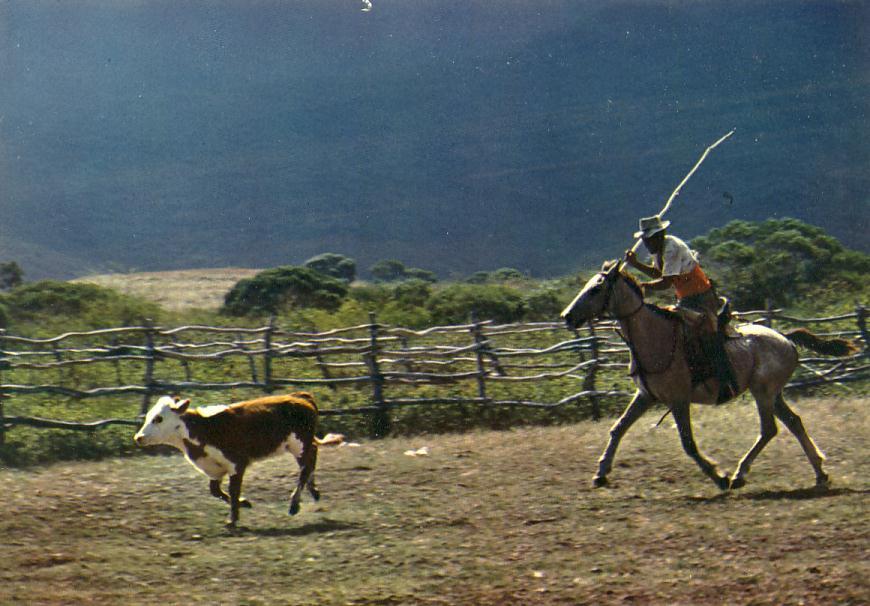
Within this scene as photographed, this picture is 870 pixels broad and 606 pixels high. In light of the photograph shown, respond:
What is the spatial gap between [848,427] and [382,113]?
62.9 meters

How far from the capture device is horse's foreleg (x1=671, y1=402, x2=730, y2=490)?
860 cm

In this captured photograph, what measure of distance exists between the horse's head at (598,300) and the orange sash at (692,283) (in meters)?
0.48

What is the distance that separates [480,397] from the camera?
45.7ft

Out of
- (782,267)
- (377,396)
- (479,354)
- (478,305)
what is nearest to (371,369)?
(377,396)

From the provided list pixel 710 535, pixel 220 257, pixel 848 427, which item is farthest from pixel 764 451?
pixel 220 257

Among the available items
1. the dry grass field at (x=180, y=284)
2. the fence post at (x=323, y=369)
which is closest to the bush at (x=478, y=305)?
the dry grass field at (x=180, y=284)

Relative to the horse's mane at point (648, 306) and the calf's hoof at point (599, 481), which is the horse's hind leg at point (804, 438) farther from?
the calf's hoof at point (599, 481)

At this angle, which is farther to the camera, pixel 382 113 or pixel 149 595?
pixel 382 113

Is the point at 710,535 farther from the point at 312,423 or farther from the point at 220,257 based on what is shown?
the point at 220,257

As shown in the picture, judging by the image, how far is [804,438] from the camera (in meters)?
8.85

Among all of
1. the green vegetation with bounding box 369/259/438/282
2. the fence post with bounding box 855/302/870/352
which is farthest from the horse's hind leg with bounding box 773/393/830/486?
the green vegetation with bounding box 369/259/438/282

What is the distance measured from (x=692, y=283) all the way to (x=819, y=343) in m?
1.60

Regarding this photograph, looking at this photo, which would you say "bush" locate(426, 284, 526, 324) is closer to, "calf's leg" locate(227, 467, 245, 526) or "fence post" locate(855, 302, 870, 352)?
"fence post" locate(855, 302, 870, 352)

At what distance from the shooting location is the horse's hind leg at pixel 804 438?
8.63 meters
